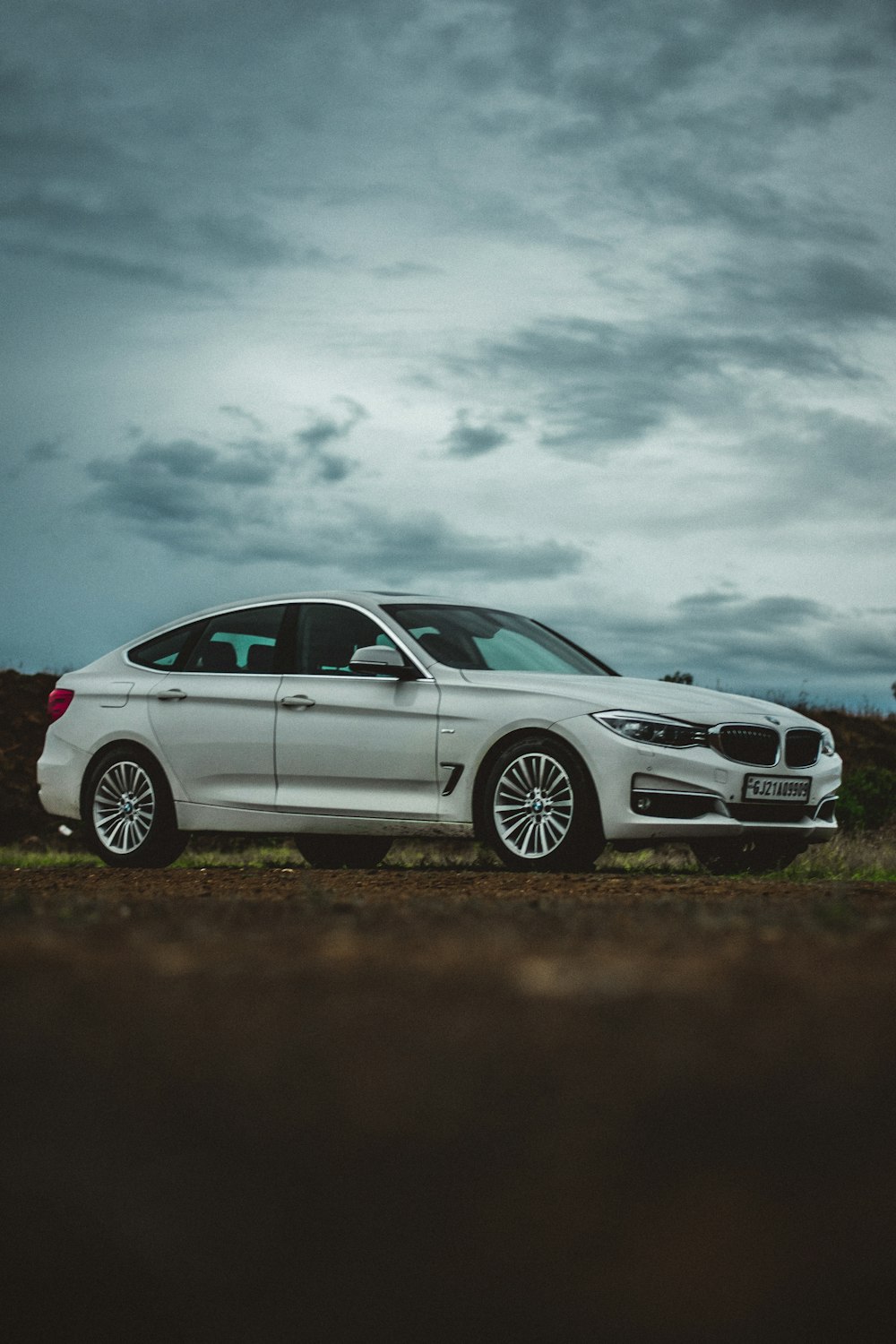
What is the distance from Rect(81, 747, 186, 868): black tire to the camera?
9.72 m

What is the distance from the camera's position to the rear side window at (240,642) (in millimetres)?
9688

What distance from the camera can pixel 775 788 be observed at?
859 centimetres

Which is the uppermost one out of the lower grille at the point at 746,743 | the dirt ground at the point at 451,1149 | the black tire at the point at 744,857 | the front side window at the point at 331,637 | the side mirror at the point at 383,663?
the front side window at the point at 331,637

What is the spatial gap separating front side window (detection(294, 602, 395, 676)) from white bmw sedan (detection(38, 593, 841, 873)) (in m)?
0.01

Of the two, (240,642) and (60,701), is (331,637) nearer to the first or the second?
(240,642)

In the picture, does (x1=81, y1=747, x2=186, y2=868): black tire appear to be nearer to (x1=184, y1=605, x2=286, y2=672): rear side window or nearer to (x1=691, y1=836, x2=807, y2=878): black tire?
(x1=184, y1=605, x2=286, y2=672): rear side window

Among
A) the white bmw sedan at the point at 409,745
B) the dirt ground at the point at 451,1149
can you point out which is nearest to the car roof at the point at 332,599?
the white bmw sedan at the point at 409,745

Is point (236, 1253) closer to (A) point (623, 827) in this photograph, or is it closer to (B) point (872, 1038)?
(B) point (872, 1038)

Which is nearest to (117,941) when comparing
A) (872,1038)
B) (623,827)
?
(872,1038)

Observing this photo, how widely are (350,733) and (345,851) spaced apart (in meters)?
1.96

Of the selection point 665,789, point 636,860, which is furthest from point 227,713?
point 636,860

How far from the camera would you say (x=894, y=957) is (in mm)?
3324

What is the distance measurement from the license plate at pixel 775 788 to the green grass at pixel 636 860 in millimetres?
487

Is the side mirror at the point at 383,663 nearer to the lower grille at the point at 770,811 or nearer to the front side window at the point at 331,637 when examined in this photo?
the front side window at the point at 331,637
